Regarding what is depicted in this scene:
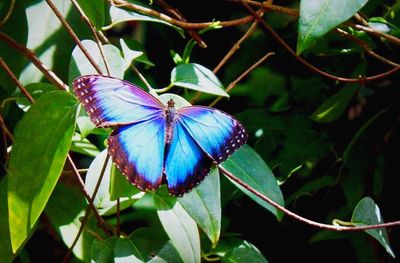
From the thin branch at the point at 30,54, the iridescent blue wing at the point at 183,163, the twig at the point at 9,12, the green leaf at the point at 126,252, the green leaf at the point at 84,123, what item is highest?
the twig at the point at 9,12

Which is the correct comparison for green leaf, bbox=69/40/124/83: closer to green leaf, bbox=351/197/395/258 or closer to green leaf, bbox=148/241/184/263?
green leaf, bbox=148/241/184/263

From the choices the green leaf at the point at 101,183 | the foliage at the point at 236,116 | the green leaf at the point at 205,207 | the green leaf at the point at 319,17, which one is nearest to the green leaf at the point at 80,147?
the foliage at the point at 236,116

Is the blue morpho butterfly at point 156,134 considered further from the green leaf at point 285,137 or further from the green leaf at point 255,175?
the green leaf at point 285,137

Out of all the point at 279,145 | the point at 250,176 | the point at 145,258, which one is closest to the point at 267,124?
the point at 279,145

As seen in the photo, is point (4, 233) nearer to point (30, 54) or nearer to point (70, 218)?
point (70, 218)

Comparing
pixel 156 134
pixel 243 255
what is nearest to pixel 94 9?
pixel 156 134

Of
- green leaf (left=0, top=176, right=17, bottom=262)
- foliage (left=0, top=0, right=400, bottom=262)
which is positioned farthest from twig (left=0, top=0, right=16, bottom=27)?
green leaf (left=0, top=176, right=17, bottom=262)
